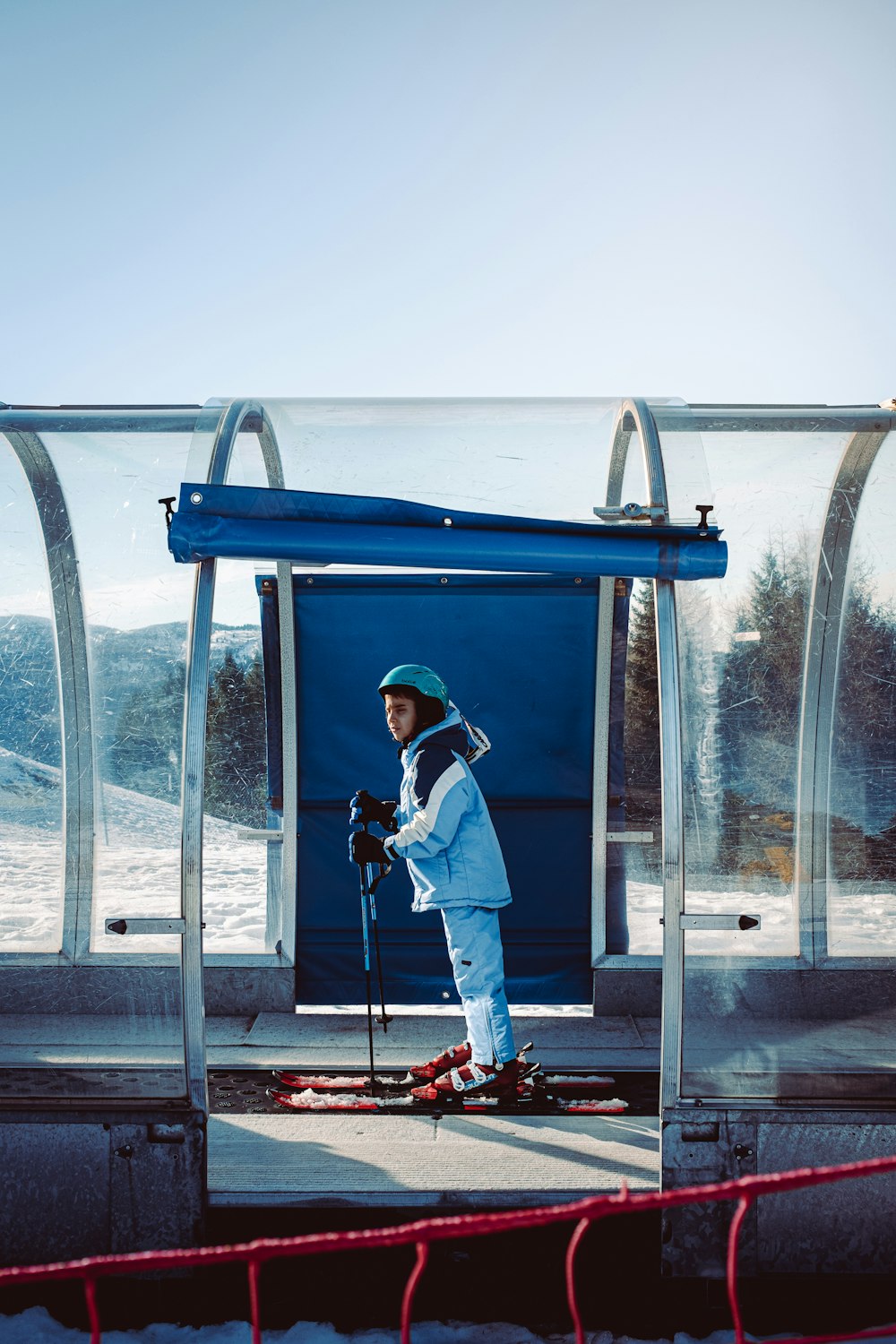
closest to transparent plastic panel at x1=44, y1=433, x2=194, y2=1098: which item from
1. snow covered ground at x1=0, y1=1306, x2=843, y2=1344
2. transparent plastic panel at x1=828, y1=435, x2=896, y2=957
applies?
snow covered ground at x1=0, y1=1306, x2=843, y2=1344

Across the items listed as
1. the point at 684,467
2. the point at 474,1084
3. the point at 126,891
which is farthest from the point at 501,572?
the point at 474,1084

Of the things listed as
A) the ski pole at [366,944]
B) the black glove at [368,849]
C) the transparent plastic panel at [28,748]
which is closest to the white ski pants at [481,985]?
the black glove at [368,849]

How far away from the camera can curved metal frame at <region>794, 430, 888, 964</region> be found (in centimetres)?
412

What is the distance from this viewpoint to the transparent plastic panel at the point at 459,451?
5.09 metres

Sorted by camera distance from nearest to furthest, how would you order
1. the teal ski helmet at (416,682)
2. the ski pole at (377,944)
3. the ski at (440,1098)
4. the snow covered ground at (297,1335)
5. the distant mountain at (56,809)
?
the snow covered ground at (297,1335) → the distant mountain at (56,809) → the ski at (440,1098) → the teal ski helmet at (416,682) → the ski pole at (377,944)

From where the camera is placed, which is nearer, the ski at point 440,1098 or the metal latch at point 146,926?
the metal latch at point 146,926

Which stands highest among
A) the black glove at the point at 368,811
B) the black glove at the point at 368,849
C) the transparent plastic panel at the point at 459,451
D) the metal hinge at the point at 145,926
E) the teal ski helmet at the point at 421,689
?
the transparent plastic panel at the point at 459,451

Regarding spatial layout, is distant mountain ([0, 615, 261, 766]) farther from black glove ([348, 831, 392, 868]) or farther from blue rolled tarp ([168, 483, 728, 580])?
black glove ([348, 831, 392, 868])

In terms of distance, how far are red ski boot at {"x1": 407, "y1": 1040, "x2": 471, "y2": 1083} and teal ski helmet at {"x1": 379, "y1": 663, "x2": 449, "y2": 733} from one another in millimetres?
1567

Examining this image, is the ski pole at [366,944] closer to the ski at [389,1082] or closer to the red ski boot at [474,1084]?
the ski at [389,1082]

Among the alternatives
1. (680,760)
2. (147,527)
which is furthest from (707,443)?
(147,527)

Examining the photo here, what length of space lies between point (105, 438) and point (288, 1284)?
3.23m

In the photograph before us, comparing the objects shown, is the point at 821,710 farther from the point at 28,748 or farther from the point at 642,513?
the point at 28,748

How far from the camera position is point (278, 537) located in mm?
3990
